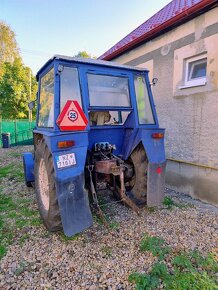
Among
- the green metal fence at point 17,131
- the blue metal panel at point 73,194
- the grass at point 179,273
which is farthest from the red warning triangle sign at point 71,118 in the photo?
the green metal fence at point 17,131

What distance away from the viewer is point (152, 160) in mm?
3193

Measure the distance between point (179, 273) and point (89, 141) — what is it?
1.99 metres

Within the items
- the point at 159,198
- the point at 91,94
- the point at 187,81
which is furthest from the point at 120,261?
the point at 187,81

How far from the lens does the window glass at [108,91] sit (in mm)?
3086

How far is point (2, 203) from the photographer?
399 centimetres

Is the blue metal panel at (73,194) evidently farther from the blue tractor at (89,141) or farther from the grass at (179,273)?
the grass at (179,273)

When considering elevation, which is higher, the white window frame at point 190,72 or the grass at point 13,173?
the white window frame at point 190,72

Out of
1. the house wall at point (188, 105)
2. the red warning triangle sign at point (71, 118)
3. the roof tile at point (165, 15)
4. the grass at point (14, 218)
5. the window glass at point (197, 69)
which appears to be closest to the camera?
the red warning triangle sign at point (71, 118)

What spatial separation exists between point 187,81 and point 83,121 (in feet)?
10.3

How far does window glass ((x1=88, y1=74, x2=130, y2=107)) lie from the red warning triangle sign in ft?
1.40

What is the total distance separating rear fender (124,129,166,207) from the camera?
10.4 feet

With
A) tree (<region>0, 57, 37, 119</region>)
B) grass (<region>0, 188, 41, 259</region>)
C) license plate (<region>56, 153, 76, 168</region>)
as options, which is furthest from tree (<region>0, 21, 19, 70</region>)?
license plate (<region>56, 153, 76, 168</region>)

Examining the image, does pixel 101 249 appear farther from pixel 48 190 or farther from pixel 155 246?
pixel 48 190

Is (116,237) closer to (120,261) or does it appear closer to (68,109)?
(120,261)
